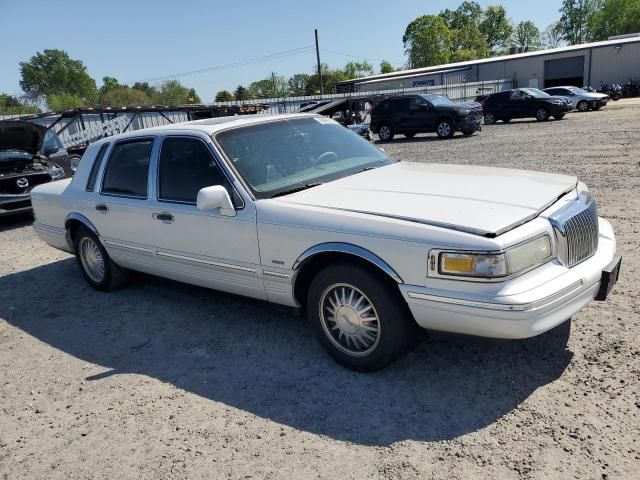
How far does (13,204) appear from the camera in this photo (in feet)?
30.6

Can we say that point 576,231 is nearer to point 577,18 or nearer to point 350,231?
point 350,231

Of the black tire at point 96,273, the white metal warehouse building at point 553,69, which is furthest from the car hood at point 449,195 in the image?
the white metal warehouse building at point 553,69

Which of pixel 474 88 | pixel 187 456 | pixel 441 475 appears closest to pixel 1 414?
pixel 187 456

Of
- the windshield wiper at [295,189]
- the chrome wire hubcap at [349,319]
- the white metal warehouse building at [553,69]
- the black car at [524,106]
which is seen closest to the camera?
the chrome wire hubcap at [349,319]

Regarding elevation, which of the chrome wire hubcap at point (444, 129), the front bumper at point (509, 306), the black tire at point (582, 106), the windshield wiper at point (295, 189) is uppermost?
the windshield wiper at point (295, 189)

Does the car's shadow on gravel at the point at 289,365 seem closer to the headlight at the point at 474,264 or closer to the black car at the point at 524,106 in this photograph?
the headlight at the point at 474,264

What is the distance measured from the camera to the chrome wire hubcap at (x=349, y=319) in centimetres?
323

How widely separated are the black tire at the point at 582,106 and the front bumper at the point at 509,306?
27355 millimetres

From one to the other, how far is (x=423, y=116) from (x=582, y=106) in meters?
12.1

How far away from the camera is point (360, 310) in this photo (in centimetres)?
324

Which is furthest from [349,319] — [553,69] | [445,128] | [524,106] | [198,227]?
[553,69]

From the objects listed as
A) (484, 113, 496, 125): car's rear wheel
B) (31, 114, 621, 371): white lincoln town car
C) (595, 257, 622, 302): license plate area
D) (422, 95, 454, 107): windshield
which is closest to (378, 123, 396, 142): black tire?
(422, 95, 454, 107): windshield

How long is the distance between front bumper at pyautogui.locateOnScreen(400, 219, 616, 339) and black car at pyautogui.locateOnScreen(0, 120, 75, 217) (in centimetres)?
822

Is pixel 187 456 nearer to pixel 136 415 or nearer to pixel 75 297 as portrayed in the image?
pixel 136 415
